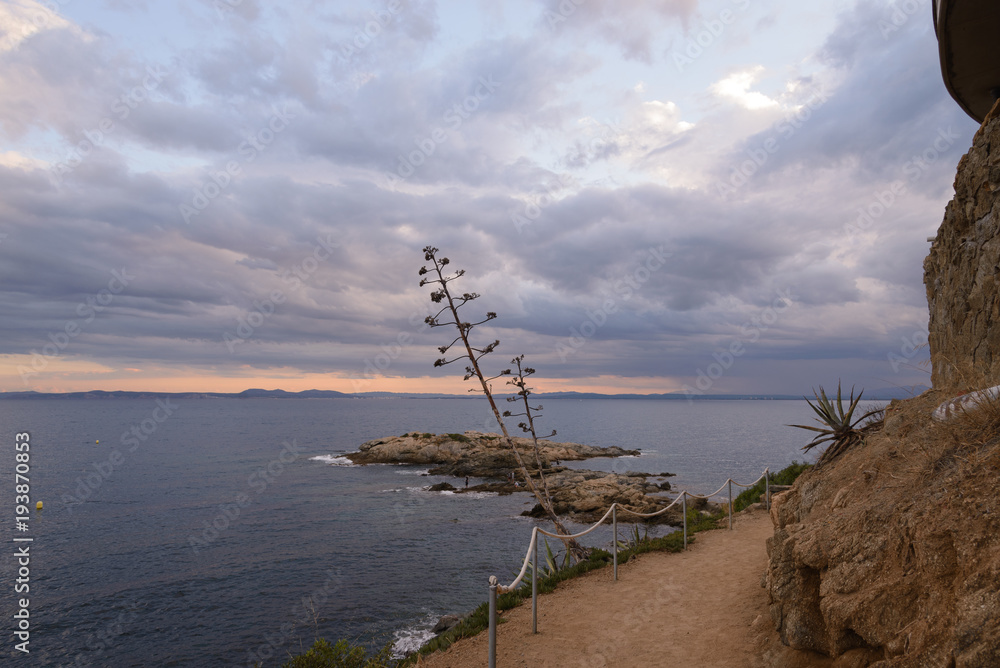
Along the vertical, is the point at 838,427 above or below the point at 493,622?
above

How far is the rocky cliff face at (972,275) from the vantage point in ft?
22.2

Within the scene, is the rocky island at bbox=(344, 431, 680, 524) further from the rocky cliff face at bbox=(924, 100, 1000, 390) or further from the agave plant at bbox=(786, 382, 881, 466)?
the rocky cliff face at bbox=(924, 100, 1000, 390)

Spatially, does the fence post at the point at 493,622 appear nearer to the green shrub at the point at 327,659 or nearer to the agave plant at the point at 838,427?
the green shrub at the point at 327,659

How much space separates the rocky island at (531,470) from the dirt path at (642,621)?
1813 centimetres

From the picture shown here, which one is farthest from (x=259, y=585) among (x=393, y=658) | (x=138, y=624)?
(x=393, y=658)

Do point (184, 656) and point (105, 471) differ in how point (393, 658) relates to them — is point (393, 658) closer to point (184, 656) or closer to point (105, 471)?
point (184, 656)

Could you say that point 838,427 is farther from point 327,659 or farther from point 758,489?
point 758,489

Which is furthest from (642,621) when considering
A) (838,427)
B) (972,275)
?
(972,275)

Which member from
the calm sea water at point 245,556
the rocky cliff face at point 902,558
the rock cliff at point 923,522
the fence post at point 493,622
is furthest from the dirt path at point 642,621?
the calm sea water at point 245,556

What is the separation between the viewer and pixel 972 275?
730 cm

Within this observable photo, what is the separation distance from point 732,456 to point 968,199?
61567 mm

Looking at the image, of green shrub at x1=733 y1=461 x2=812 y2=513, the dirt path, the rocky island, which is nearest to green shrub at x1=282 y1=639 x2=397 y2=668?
the dirt path

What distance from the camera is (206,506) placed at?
114 feet

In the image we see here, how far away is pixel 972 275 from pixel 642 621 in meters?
7.00
